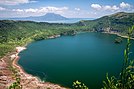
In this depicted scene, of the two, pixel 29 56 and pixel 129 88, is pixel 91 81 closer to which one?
pixel 29 56

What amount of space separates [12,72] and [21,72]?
15.7 feet

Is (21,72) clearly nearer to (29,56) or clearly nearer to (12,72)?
(12,72)

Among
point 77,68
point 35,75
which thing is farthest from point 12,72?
point 77,68

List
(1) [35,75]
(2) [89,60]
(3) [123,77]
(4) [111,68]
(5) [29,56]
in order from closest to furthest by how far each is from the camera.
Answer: (3) [123,77]
(1) [35,75]
(4) [111,68]
(2) [89,60]
(5) [29,56]

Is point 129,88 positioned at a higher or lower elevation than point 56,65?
higher

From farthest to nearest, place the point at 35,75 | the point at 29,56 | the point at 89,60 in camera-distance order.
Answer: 1. the point at 29,56
2. the point at 89,60
3. the point at 35,75

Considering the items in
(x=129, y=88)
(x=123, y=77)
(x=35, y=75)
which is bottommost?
(x=35, y=75)

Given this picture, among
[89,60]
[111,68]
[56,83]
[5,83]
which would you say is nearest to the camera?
[5,83]

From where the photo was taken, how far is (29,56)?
157m

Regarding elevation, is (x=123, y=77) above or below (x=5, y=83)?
above

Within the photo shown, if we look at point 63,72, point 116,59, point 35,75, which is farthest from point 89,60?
point 35,75

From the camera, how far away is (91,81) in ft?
314

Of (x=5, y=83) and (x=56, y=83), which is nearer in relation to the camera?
(x=5, y=83)

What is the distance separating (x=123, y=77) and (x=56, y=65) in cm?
11544
